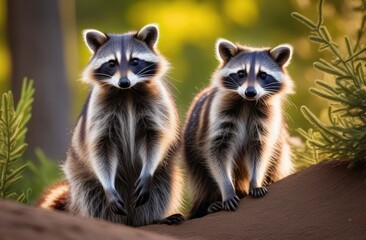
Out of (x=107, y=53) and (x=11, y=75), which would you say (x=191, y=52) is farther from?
(x=107, y=53)

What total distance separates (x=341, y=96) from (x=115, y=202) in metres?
1.86

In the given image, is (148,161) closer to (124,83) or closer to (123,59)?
(124,83)

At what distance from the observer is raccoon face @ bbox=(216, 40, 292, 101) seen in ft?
25.1

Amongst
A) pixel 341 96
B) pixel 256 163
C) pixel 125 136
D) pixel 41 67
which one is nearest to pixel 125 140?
pixel 125 136

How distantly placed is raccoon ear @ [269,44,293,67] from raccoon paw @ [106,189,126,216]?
5.80 feet

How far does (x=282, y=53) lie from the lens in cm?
792

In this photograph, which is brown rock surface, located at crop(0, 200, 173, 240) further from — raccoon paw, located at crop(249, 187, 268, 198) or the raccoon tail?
the raccoon tail

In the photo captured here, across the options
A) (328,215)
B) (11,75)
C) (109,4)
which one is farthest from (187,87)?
(328,215)

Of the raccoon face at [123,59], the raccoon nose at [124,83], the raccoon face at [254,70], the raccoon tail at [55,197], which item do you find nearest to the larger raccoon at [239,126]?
the raccoon face at [254,70]

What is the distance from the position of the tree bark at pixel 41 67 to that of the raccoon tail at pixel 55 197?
563 centimetres

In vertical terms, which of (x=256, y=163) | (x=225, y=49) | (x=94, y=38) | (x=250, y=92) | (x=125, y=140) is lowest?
(x=256, y=163)

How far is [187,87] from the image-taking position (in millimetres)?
19234

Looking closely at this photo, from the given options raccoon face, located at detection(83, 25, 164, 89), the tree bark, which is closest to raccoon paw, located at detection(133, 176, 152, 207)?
raccoon face, located at detection(83, 25, 164, 89)

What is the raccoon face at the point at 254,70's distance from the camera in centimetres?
766
